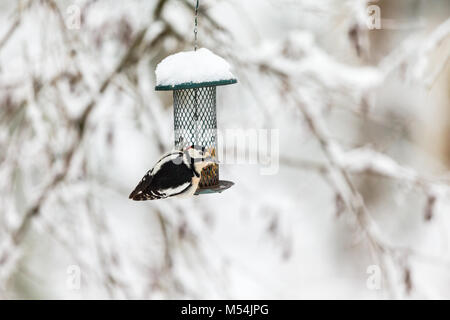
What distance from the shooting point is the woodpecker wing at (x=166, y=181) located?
1.89m

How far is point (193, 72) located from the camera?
1.86m

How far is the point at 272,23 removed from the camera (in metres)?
4.07

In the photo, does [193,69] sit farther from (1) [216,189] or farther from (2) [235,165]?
(2) [235,165]

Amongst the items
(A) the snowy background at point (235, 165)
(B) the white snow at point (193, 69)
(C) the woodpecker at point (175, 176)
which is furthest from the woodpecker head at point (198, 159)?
(A) the snowy background at point (235, 165)

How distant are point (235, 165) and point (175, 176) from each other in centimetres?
201

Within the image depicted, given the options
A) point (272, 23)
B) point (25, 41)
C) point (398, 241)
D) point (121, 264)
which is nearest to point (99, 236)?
point (121, 264)

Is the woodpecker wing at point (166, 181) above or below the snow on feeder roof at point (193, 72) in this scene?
below

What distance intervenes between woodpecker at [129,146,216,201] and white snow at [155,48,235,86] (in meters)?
0.27

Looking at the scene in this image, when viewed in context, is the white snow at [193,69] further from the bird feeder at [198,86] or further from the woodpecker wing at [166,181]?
the woodpecker wing at [166,181]

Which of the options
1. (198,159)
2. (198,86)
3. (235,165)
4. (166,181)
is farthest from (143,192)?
(235,165)

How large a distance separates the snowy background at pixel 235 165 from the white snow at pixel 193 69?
1406 mm

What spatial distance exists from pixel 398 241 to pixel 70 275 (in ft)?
8.52

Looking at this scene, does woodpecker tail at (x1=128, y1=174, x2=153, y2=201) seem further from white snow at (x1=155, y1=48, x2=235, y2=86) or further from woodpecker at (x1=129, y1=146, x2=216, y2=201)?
white snow at (x1=155, y1=48, x2=235, y2=86)

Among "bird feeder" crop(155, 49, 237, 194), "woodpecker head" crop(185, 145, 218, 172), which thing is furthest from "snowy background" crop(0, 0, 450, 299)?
"woodpecker head" crop(185, 145, 218, 172)
